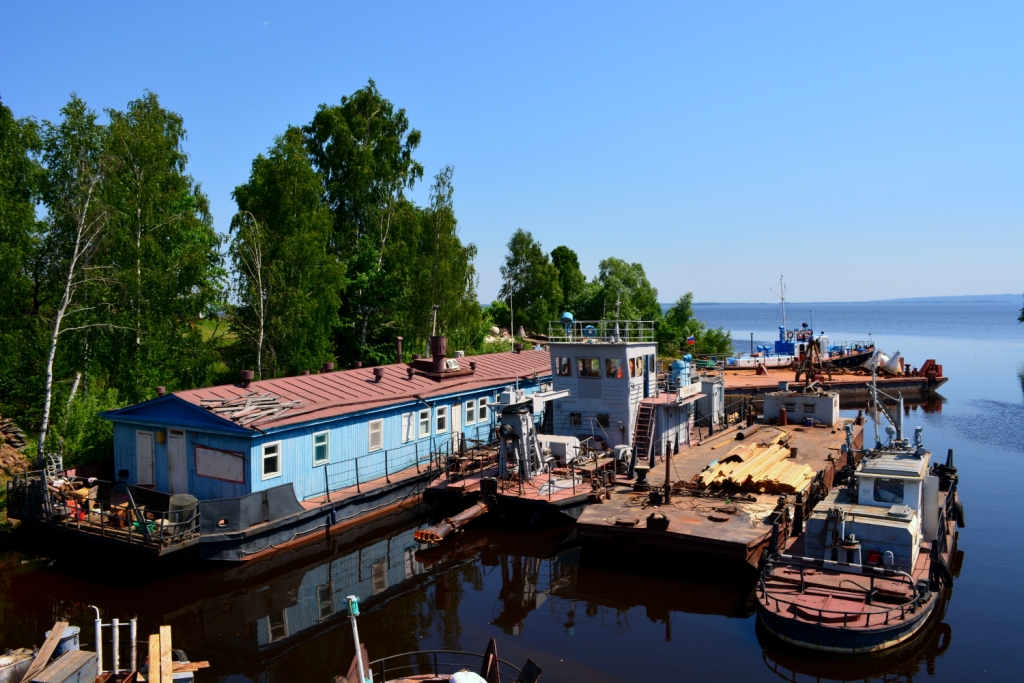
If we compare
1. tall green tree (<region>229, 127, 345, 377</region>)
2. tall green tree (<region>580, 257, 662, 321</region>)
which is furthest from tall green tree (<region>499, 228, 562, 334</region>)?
tall green tree (<region>229, 127, 345, 377</region>)

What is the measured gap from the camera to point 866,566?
16.4 m

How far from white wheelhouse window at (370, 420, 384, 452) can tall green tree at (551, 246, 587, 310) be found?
53192mm

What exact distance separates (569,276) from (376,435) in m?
57.4

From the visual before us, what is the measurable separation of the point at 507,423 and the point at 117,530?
37.3ft

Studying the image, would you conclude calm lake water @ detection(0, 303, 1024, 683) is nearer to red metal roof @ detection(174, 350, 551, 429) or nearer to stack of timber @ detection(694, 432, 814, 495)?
stack of timber @ detection(694, 432, 814, 495)

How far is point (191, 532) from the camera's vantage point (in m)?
19.1

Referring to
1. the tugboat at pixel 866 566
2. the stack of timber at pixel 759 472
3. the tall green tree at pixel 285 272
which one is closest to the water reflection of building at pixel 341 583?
the stack of timber at pixel 759 472

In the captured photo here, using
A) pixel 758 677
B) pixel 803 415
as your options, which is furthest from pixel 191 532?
pixel 803 415

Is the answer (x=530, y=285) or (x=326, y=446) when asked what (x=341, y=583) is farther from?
(x=530, y=285)

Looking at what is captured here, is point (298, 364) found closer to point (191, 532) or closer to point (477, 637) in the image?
point (191, 532)

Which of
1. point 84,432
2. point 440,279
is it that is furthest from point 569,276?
point 84,432

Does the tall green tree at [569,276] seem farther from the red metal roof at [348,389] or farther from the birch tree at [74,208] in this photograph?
the birch tree at [74,208]

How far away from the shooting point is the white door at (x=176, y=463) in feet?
71.9

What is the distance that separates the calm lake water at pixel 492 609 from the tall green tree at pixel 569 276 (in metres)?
57.2
